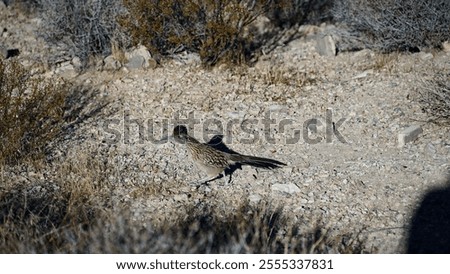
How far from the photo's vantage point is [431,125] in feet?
23.8

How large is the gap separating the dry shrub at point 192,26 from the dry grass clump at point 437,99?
115 inches

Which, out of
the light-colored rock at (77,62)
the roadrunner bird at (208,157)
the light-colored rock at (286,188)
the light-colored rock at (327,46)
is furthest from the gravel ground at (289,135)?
the light-colored rock at (77,62)

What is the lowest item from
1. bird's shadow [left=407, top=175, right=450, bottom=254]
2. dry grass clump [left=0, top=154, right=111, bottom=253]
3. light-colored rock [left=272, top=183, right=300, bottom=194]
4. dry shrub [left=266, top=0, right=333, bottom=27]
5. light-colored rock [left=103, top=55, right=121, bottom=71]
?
light-colored rock [left=272, top=183, right=300, bottom=194]

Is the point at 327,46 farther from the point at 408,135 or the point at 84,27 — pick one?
the point at 84,27

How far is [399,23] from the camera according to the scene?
933 cm

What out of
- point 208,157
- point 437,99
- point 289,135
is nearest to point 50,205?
point 208,157

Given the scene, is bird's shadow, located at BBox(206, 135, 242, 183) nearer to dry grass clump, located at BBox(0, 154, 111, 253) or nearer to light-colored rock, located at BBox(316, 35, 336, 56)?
dry grass clump, located at BBox(0, 154, 111, 253)

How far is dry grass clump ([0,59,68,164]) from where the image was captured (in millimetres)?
6801

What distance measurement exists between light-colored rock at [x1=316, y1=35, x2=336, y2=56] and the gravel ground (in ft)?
0.41

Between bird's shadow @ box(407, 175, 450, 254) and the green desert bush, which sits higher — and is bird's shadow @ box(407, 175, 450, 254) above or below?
below

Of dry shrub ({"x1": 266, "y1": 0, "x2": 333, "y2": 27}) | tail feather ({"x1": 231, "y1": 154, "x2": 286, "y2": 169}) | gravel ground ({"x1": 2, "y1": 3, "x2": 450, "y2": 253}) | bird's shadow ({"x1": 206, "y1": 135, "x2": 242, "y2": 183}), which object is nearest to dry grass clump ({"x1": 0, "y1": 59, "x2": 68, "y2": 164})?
gravel ground ({"x1": 2, "y1": 3, "x2": 450, "y2": 253})

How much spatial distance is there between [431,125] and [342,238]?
261 centimetres

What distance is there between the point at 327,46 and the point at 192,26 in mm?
2324
